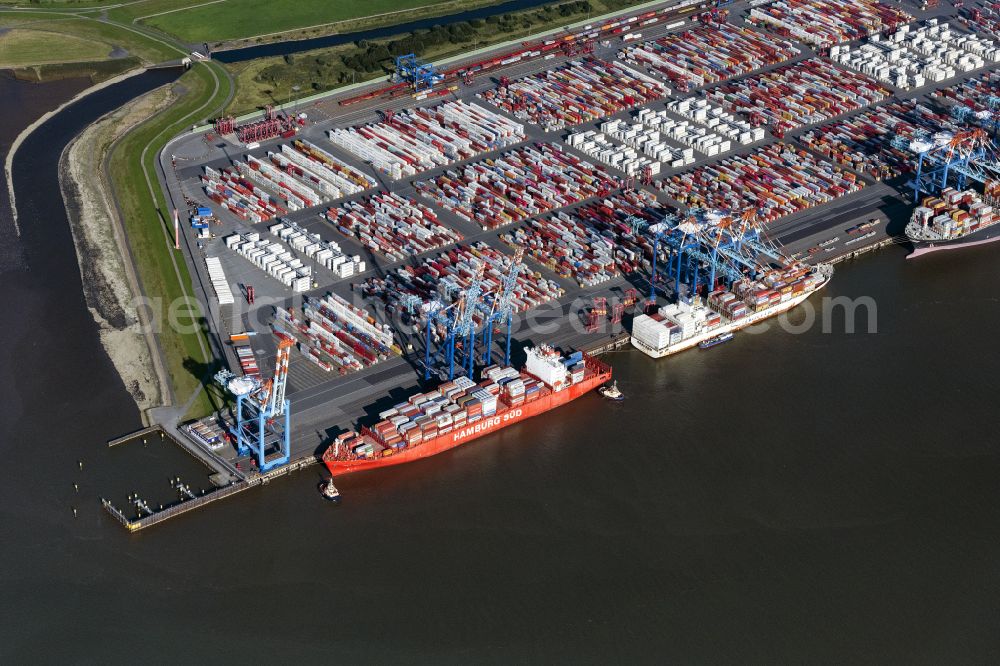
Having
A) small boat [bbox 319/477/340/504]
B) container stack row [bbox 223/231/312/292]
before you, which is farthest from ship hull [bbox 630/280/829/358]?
small boat [bbox 319/477/340/504]

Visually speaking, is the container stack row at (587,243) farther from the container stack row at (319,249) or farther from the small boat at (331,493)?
the small boat at (331,493)

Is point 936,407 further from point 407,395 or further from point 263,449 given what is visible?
point 263,449

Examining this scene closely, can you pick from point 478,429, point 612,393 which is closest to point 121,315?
point 478,429

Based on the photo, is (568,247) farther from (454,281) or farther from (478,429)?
(478,429)

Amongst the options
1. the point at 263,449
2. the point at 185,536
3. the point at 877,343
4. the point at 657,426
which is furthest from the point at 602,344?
the point at 185,536

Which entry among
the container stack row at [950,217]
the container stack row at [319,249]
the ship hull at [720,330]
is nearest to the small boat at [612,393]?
the ship hull at [720,330]
